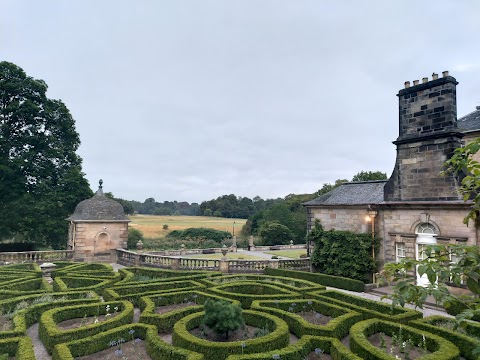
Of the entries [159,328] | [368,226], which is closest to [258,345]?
[159,328]

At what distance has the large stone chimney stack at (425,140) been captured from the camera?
1762cm

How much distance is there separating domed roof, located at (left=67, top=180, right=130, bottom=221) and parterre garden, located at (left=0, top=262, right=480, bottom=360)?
33.6ft

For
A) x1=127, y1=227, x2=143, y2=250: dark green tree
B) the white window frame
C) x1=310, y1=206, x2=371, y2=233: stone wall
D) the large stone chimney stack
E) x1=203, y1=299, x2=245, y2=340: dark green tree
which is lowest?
x1=127, y1=227, x2=143, y2=250: dark green tree

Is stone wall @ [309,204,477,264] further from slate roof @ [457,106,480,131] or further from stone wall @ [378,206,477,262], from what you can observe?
slate roof @ [457,106,480,131]

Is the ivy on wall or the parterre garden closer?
the parterre garden

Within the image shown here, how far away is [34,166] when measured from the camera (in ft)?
105

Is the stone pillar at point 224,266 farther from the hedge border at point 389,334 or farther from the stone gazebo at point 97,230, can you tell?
the hedge border at point 389,334

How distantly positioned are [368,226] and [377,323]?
10.2m

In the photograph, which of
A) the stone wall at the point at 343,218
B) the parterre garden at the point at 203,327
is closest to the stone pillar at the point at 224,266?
the parterre garden at the point at 203,327

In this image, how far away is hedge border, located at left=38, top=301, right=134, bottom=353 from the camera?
9.65 m

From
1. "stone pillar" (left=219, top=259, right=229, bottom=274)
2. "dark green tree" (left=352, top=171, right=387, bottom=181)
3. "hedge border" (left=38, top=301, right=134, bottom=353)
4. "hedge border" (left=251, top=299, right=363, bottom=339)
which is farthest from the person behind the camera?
"dark green tree" (left=352, top=171, right=387, bottom=181)

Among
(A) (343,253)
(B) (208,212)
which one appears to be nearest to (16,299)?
(A) (343,253)

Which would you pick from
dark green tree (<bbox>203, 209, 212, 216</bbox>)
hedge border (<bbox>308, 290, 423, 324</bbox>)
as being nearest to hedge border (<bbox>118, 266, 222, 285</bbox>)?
hedge border (<bbox>308, 290, 423, 324</bbox>)

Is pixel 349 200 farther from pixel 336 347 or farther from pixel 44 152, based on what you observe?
pixel 44 152
